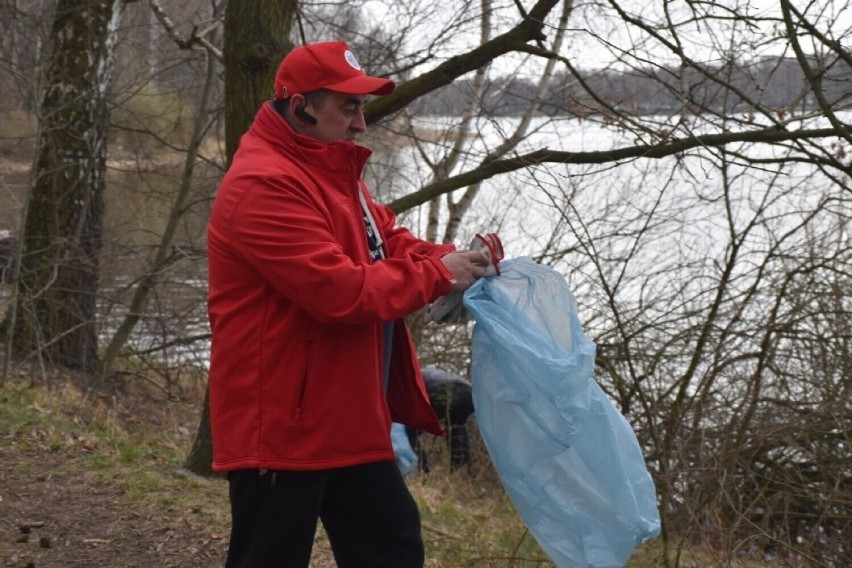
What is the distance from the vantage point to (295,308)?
257 cm

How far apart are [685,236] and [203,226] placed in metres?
5.53

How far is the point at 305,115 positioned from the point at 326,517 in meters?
1.04

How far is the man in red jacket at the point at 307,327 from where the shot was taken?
2.51 meters

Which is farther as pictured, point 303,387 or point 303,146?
point 303,146

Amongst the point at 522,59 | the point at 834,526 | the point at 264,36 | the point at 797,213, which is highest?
the point at 522,59

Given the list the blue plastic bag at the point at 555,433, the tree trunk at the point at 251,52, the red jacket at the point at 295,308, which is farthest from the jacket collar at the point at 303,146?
the tree trunk at the point at 251,52

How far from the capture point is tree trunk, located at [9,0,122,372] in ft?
30.6

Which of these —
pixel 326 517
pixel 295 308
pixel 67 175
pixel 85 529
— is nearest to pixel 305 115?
pixel 295 308

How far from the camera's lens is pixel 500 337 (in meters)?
3.03

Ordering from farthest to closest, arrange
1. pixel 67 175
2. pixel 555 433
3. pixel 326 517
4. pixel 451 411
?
pixel 67 175, pixel 451 411, pixel 555 433, pixel 326 517

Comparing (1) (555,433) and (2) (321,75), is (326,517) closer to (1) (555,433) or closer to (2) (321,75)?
(1) (555,433)

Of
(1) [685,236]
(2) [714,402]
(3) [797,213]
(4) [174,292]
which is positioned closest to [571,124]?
(1) [685,236]

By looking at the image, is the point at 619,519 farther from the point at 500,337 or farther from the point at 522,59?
the point at 522,59

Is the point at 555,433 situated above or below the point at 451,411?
above
